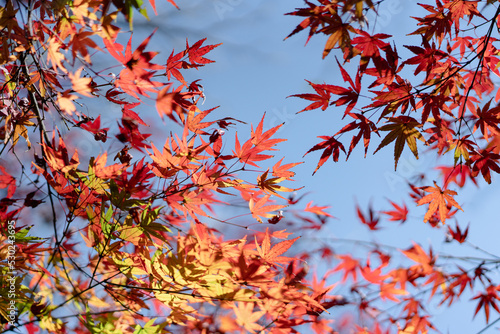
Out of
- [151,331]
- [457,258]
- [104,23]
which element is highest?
[104,23]

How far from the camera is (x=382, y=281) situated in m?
1.60

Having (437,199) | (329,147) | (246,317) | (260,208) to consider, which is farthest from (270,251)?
(437,199)

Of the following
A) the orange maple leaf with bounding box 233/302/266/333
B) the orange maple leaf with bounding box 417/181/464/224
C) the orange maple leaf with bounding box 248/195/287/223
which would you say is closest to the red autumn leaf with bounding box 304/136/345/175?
the orange maple leaf with bounding box 248/195/287/223

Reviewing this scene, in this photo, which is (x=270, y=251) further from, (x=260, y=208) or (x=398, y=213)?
(x=398, y=213)

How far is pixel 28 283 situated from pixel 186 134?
46.3 inches

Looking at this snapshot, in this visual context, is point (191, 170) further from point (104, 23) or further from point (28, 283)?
point (28, 283)

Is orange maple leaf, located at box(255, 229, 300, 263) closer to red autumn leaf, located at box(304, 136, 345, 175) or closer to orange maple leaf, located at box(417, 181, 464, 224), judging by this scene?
red autumn leaf, located at box(304, 136, 345, 175)

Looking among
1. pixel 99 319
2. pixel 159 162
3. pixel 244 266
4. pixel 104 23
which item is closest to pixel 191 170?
pixel 159 162

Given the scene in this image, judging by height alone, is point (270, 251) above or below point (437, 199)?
below

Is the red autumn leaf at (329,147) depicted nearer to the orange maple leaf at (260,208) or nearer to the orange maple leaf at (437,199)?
the orange maple leaf at (260,208)

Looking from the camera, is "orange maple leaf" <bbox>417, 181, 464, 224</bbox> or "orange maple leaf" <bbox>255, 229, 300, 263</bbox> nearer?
"orange maple leaf" <bbox>255, 229, 300, 263</bbox>

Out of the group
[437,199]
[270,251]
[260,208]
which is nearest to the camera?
[270,251]

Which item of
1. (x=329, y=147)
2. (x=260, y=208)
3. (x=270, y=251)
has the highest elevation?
(x=329, y=147)

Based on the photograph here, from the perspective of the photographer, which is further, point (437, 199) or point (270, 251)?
point (437, 199)
